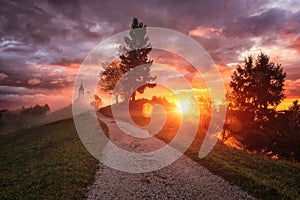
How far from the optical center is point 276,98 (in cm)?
4416

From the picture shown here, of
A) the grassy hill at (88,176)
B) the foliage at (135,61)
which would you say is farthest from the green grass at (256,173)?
the foliage at (135,61)

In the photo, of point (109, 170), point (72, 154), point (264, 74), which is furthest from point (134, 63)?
point (109, 170)

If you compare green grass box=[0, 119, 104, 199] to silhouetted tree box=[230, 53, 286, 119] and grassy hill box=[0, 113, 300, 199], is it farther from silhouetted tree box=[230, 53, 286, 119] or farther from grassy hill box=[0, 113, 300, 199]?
silhouetted tree box=[230, 53, 286, 119]

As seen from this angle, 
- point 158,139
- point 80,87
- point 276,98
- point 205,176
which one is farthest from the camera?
point 80,87

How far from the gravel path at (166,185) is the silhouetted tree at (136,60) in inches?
1628

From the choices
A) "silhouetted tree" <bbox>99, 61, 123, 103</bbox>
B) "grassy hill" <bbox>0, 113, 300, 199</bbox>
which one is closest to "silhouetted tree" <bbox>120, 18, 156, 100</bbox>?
"silhouetted tree" <bbox>99, 61, 123, 103</bbox>

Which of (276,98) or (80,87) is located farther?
(80,87)

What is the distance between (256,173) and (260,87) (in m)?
31.8

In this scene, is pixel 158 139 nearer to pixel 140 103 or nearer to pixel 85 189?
pixel 85 189

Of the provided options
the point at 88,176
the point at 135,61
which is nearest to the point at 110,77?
the point at 135,61

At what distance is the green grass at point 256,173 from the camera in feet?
46.4

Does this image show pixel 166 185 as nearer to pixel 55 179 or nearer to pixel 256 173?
pixel 256 173

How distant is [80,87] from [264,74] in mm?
105313

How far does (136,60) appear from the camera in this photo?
5866 cm
